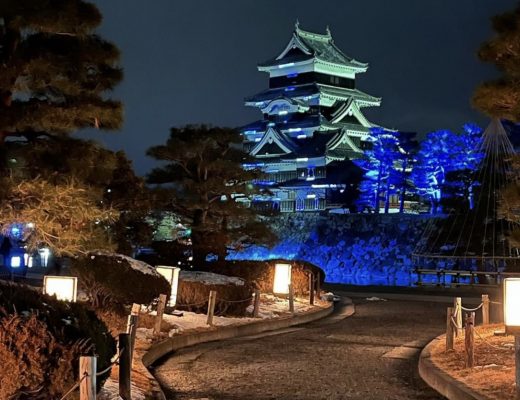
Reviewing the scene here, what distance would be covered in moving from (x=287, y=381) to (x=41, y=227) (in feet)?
17.0

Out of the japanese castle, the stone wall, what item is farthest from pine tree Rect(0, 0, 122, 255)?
the japanese castle

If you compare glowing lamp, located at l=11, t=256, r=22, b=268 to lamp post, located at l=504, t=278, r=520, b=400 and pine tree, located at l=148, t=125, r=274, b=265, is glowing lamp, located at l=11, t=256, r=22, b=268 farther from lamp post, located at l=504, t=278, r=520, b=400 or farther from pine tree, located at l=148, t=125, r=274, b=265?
lamp post, located at l=504, t=278, r=520, b=400

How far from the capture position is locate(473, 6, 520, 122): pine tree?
12531mm

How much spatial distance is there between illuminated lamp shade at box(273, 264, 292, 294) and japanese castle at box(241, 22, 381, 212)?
3773cm

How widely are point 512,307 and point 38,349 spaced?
582cm

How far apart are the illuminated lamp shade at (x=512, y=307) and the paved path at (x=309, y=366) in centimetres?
130

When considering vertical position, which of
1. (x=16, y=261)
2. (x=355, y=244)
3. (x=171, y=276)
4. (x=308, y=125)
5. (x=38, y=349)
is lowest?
(x=38, y=349)

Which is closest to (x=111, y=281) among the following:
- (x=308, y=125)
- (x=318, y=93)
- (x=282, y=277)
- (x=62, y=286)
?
(x=62, y=286)

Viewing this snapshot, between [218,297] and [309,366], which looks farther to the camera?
[218,297]

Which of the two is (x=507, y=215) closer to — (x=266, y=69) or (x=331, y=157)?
(x=331, y=157)

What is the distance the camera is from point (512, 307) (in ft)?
29.1

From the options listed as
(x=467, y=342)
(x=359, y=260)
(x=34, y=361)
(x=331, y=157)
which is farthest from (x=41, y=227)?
(x=331, y=157)

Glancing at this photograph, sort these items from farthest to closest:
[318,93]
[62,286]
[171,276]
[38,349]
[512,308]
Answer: [318,93]
[171,276]
[62,286]
[512,308]
[38,349]

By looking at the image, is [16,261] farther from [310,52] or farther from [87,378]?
[310,52]
